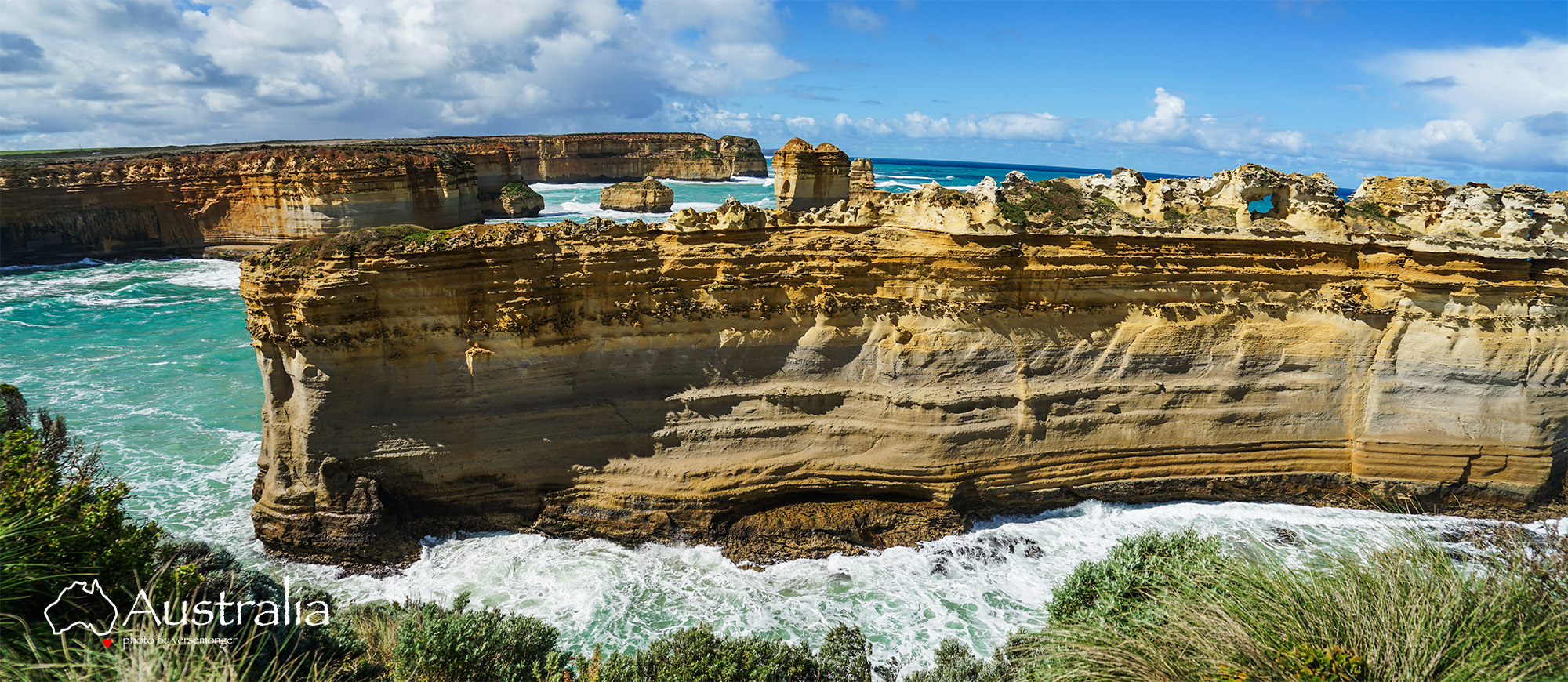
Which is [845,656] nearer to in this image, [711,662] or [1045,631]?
[711,662]

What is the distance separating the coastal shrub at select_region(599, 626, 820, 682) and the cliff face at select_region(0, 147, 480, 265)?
36.2m

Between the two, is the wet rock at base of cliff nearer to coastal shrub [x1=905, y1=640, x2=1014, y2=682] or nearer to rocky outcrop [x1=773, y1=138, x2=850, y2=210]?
coastal shrub [x1=905, y1=640, x2=1014, y2=682]

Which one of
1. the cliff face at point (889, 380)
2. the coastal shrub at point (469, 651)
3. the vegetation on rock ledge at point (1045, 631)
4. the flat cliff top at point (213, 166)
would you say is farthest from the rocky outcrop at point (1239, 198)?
the flat cliff top at point (213, 166)

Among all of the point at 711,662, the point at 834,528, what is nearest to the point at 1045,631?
the point at 711,662

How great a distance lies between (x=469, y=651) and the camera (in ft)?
28.4

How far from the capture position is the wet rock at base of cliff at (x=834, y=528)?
500 inches

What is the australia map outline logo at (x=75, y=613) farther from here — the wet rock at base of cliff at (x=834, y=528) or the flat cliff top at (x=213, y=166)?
the flat cliff top at (x=213, y=166)

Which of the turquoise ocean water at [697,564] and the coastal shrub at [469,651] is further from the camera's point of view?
the turquoise ocean water at [697,564]

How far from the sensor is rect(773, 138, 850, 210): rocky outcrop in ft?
109

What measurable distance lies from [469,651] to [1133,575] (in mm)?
8415

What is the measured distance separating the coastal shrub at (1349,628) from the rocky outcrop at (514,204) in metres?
46.3

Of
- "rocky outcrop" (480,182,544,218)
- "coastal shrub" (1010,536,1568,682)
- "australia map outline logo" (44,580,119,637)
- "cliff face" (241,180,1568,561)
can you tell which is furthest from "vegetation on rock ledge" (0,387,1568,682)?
"rocky outcrop" (480,182,544,218)

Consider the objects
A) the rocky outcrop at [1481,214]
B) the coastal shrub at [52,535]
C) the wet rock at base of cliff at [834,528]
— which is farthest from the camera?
the rocky outcrop at [1481,214]

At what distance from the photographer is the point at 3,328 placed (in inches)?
1047
